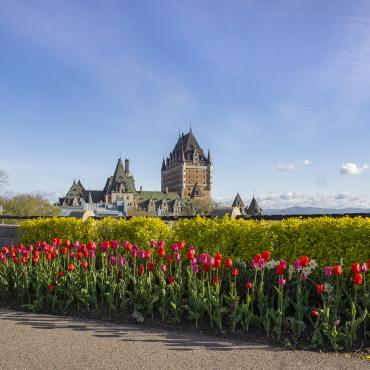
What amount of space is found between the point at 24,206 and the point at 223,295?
233 feet

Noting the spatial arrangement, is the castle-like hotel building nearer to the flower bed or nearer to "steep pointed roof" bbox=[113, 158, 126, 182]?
"steep pointed roof" bbox=[113, 158, 126, 182]

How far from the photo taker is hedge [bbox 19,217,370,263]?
27.0 feet

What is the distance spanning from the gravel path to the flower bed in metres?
0.39

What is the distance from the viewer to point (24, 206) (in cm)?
7244

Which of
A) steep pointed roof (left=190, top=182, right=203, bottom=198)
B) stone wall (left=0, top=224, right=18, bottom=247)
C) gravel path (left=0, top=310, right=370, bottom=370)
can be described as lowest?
gravel path (left=0, top=310, right=370, bottom=370)

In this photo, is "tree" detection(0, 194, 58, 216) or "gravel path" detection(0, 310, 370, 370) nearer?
"gravel path" detection(0, 310, 370, 370)

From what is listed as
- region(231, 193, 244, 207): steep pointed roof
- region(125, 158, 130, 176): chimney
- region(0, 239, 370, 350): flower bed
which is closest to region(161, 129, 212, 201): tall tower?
region(231, 193, 244, 207): steep pointed roof

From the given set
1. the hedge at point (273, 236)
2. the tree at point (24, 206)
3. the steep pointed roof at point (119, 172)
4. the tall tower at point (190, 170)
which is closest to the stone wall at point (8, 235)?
the hedge at point (273, 236)

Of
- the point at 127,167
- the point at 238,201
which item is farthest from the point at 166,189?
the point at 238,201

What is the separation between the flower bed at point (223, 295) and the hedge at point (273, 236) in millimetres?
302

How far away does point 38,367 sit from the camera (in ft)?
16.2

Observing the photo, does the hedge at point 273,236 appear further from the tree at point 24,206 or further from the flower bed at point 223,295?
the tree at point 24,206

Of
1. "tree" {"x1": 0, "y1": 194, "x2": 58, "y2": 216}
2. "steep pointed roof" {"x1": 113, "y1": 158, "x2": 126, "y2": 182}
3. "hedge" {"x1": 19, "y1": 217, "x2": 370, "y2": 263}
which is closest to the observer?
"hedge" {"x1": 19, "y1": 217, "x2": 370, "y2": 263}

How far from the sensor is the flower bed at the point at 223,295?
19.6 feet
